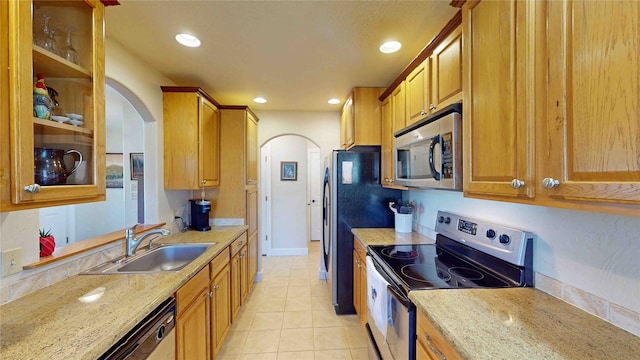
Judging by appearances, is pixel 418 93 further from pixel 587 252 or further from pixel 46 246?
pixel 46 246

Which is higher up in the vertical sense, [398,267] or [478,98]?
[478,98]

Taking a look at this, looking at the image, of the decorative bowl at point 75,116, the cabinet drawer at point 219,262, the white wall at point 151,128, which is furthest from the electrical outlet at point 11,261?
the white wall at point 151,128

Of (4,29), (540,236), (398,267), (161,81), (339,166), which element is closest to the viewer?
(4,29)

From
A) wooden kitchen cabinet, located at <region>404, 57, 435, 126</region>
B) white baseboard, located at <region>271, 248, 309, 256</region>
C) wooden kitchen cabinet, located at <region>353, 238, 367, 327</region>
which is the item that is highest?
wooden kitchen cabinet, located at <region>404, 57, 435, 126</region>

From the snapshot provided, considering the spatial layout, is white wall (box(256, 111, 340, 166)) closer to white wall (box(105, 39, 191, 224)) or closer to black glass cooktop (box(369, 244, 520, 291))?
white wall (box(105, 39, 191, 224))

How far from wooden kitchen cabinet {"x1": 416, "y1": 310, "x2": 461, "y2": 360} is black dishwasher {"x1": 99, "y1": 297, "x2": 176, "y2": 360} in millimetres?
1195

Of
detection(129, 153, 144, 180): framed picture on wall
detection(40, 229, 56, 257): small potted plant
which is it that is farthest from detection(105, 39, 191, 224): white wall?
detection(40, 229, 56, 257): small potted plant

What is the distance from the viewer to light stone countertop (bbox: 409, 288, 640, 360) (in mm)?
793

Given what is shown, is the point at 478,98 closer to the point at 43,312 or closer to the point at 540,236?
the point at 540,236

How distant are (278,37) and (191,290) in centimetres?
173

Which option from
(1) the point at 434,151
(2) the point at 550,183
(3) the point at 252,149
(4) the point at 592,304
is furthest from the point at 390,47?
(3) the point at 252,149

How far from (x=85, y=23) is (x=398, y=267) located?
204cm

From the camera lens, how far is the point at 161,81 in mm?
2381

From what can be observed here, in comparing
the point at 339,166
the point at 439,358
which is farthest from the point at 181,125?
the point at 439,358
